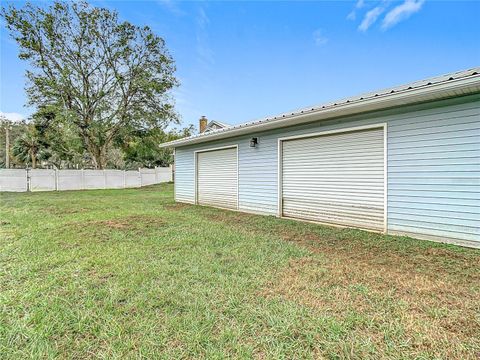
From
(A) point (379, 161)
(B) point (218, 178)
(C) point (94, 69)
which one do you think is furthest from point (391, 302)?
(C) point (94, 69)

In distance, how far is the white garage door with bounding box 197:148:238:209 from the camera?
842 cm

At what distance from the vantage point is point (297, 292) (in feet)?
8.45

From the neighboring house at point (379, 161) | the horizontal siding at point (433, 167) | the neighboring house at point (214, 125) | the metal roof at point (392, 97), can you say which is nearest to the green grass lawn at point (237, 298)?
the horizontal siding at point (433, 167)

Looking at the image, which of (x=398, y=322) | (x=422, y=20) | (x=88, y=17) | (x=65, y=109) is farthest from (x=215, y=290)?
(x=88, y=17)

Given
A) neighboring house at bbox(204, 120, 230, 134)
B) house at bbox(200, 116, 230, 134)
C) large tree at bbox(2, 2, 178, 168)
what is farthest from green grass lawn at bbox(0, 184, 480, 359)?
large tree at bbox(2, 2, 178, 168)

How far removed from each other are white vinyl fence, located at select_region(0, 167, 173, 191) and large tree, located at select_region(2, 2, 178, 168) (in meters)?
2.73

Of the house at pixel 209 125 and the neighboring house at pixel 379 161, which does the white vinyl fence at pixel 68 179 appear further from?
the neighboring house at pixel 379 161

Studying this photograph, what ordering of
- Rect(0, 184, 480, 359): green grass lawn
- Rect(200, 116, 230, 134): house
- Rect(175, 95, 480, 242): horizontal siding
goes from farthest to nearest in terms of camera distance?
Rect(200, 116, 230, 134): house < Rect(175, 95, 480, 242): horizontal siding < Rect(0, 184, 480, 359): green grass lawn

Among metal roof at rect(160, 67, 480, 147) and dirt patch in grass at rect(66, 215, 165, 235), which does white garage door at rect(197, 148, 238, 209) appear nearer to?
metal roof at rect(160, 67, 480, 147)

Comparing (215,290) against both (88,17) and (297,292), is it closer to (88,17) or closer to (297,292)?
(297,292)

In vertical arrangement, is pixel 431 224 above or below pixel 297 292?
above

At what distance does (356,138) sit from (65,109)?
19.7 meters

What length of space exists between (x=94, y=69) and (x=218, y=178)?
1620cm

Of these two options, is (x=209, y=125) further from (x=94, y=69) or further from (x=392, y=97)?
(x=392, y=97)
